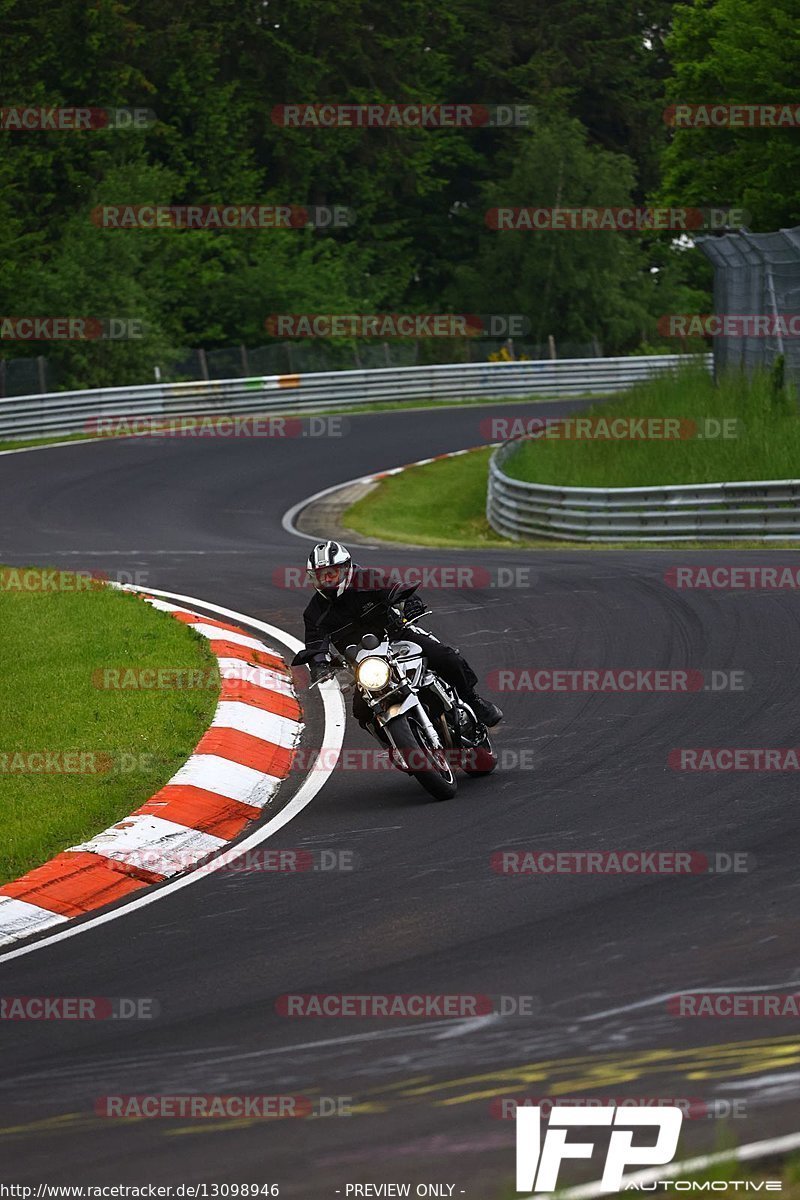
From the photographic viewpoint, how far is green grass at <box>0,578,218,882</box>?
907 centimetres

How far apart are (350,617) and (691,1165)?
5626mm

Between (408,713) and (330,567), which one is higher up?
(330,567)

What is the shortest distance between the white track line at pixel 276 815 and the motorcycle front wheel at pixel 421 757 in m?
0.75

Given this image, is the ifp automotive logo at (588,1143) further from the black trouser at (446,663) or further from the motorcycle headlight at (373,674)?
the black trouser at (446,663)

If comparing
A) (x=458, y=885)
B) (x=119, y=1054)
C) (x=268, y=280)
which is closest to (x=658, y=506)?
(x=458, y=885)

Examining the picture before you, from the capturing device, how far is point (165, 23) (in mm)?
58469

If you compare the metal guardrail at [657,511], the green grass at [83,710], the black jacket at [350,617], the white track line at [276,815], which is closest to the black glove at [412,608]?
the black jacket at [350,617]

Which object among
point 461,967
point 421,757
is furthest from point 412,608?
point 461,967

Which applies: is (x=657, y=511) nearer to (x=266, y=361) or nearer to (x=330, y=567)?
(x=330, y=567)

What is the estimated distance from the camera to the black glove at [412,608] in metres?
9.60

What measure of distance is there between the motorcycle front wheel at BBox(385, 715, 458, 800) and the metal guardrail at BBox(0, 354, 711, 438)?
2224 cm

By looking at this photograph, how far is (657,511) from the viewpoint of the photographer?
70.7 ft

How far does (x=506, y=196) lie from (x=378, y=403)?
73.7ft

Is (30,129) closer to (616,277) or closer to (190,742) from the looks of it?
(616,277)
